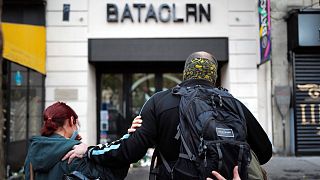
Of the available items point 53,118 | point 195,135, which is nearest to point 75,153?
point 53,118

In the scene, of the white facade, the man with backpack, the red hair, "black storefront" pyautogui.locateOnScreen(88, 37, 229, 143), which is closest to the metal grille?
the white facade

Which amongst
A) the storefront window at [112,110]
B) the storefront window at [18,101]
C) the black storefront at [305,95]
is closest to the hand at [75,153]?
the storefront window at [18,101]

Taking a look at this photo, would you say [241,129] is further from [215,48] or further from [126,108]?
[126,108]

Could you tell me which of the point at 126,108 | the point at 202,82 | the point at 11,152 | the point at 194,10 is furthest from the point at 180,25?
the point at 202,82

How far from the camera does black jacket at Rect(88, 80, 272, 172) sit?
229 cm

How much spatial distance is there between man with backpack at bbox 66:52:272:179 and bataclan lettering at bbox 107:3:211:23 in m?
8.01

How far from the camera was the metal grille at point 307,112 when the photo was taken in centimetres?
1014

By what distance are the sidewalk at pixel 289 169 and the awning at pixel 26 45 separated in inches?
135

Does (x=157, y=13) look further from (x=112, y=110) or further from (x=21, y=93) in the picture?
(x=21, y=93)

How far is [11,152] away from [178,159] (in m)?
8.69

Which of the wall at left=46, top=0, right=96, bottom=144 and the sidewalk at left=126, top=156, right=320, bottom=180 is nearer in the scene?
the sidewalk at left=126, top=156, right=320, bottom=180

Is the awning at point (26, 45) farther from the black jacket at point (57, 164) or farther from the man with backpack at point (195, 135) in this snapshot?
the man with backpack at point (195, 135)

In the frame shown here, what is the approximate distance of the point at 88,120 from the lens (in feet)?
33.5

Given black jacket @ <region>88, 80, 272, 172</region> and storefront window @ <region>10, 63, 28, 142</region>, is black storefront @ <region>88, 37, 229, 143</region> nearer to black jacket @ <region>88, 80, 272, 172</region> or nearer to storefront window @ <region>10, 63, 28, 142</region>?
storefront window @ <region>10, 63, 28, 142</region>
